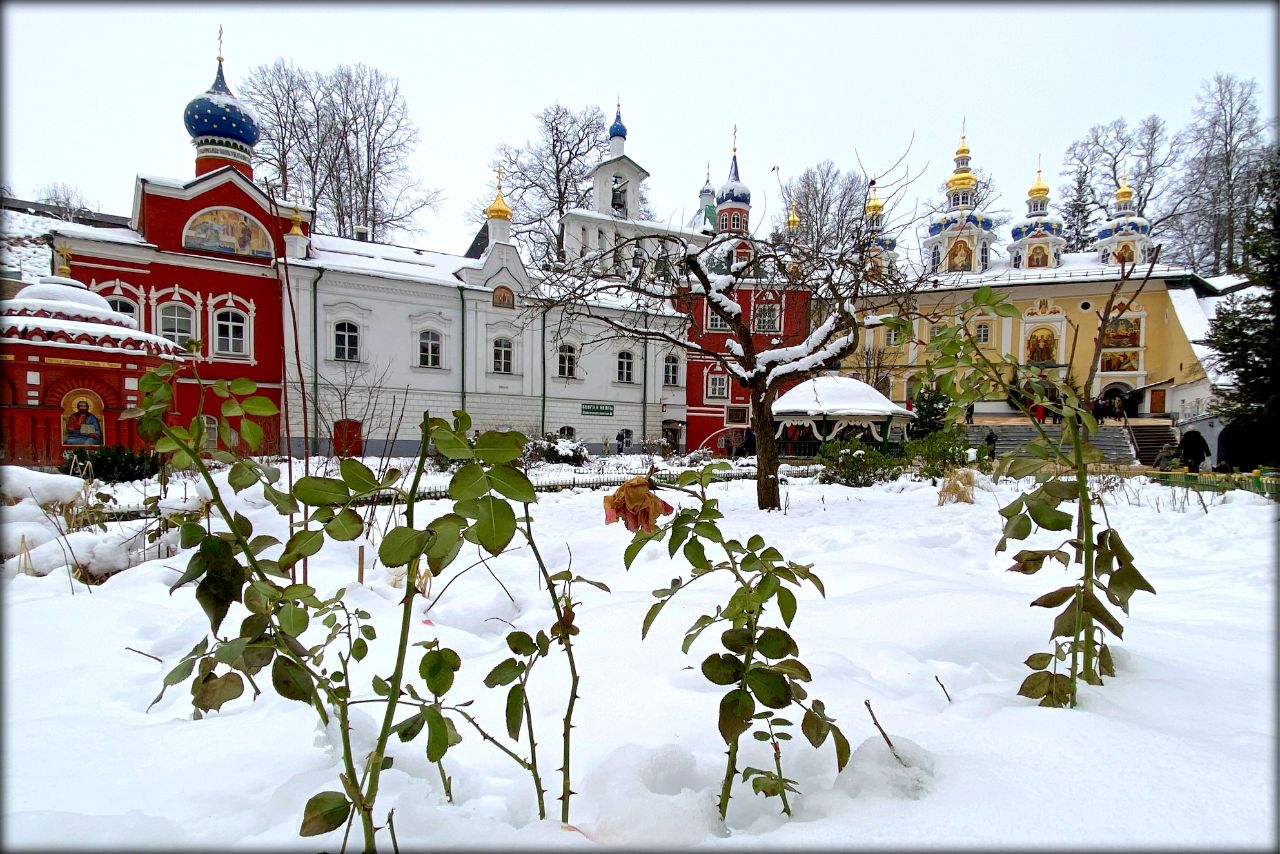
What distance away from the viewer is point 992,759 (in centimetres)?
120

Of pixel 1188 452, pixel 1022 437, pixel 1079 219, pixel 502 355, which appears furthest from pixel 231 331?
pixel 1079 219

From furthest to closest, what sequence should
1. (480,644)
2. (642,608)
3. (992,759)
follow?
(642,608)
(480,644)
(992,759)

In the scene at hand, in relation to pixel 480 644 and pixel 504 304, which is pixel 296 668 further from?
pixel 504 304

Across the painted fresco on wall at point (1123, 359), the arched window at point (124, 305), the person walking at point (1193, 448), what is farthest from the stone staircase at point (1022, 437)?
the arched window at point (124, 305)

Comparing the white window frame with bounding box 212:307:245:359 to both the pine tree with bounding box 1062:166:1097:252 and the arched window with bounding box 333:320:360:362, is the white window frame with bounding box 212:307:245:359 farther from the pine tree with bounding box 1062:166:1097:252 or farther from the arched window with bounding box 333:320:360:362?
the pine tree with bounding box 1062:166:1097:252

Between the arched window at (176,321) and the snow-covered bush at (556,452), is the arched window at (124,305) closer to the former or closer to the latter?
the arched window at (176,321)

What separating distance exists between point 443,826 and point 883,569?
306 centimetres

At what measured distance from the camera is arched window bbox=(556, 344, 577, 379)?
2481 centimetres

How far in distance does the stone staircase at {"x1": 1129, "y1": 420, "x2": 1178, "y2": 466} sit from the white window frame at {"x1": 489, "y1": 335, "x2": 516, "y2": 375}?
23741 mm

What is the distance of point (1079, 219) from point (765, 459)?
137 ft

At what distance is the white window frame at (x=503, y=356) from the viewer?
932 inches

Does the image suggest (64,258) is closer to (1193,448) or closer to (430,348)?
(430,348)

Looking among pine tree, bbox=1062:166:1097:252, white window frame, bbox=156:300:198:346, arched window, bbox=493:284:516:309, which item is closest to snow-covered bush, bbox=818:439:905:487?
arched window, bbox=493:284:516:309

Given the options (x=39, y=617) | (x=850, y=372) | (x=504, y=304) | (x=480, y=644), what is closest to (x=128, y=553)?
(x=39, y=617)
